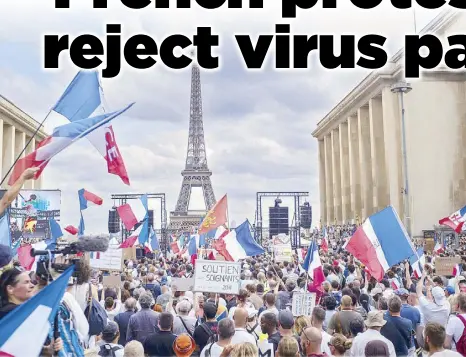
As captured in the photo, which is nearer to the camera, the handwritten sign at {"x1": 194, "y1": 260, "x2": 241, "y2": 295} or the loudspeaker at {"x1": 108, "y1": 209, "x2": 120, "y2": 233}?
the handwritten sign at {"x1": 194, "y1": 260, "x2": 241, "y2": 295}

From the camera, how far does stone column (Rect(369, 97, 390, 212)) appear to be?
52.5 meters

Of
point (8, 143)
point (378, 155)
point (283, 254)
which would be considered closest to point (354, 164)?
point (378, 155)

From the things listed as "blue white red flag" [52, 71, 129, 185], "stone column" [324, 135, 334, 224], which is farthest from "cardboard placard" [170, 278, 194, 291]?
"stone column" [324, 135, 334, 224]

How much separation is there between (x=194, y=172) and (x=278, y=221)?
71591mm

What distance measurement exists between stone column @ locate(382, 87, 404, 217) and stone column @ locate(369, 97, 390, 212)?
8.74 ft

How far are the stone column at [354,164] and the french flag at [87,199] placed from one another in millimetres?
42941

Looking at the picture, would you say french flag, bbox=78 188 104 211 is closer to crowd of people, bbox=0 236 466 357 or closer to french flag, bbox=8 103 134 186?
crowd of people, bbox=0 236 466 357

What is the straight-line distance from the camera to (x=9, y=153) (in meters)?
60.8

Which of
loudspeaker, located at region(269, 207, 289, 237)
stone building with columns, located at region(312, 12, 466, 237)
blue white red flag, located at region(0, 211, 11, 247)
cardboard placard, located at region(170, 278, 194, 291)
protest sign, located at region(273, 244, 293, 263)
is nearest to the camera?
cardboard placard, located at region(170, 278, 194, 291)

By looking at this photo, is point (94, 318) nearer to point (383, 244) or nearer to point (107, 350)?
point (107, 350)

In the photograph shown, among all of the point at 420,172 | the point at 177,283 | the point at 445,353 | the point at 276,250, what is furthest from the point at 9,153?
the point at 445,353

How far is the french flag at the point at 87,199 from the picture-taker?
63.7 feet

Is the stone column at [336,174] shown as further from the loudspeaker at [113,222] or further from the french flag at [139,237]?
the french flag at [139,237]

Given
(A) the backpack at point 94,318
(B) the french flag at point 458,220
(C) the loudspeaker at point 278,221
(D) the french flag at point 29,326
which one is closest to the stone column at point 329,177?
(C) the loudspeaker at point 278,221
